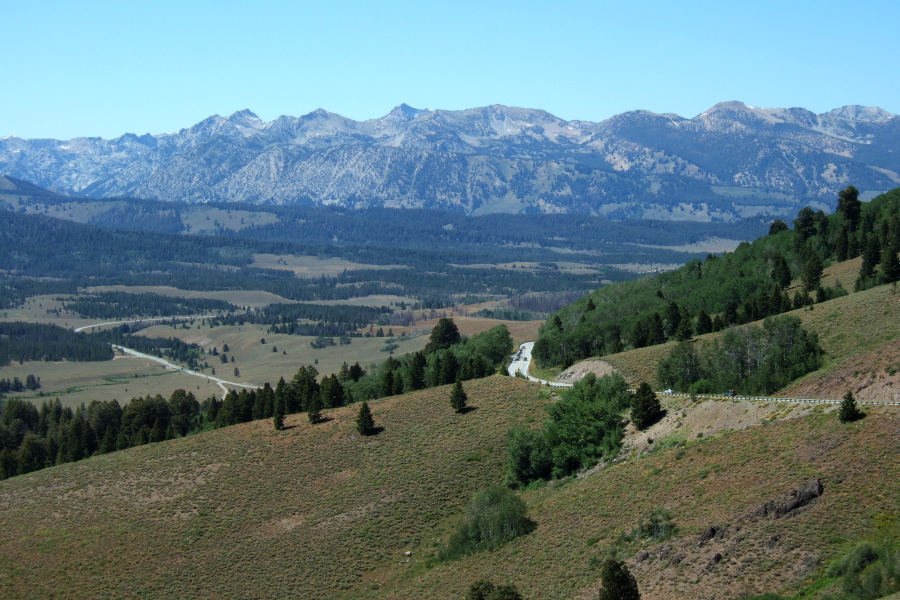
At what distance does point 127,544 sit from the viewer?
71.9 meters

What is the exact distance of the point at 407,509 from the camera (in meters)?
73.2

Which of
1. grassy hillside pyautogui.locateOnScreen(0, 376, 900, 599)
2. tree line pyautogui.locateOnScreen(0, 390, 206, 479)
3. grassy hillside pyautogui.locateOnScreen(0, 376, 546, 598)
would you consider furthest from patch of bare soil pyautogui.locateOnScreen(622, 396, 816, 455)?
tree line pyautogui.locateOnScreen(0, 390, 206, 479)

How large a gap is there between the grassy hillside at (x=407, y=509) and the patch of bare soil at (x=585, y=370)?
636 cm

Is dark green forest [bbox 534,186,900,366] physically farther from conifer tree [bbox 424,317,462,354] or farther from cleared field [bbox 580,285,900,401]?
conifer tree [bbox 424,317,462,354]

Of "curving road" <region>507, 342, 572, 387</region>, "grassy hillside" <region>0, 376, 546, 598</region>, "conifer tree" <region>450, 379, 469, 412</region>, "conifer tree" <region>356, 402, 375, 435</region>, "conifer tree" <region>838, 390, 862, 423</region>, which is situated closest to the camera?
"conifer tree" <region>838, 390, 862, 423</region>

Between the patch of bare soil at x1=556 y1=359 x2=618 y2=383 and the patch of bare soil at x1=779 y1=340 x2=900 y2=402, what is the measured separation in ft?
77.0

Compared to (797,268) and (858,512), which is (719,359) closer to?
(858,512)

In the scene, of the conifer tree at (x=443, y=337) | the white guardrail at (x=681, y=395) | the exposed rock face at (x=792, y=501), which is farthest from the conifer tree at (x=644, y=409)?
the conifer tree at (x=443, y=337)

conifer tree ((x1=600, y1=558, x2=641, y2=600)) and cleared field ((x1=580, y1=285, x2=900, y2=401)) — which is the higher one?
cleared field ((x1=580, y1=285, x2=900, y2=401))

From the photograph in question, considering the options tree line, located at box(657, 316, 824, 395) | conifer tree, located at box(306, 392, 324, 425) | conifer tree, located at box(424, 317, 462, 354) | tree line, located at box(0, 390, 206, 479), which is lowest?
tree line, located at box(0, 390, 206, 479)

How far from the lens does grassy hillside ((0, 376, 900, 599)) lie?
4909 centimetres

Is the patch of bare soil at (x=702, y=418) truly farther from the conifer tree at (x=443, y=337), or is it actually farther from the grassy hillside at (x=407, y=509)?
the conifer tree at (x=443, y=337)

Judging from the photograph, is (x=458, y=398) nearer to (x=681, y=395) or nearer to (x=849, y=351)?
(x=681, y=395)

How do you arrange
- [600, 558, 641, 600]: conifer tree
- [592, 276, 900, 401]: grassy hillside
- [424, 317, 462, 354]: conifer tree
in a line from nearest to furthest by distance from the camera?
1. [600, 558, 641, 600]: conifer tree
2. [592, 276, 900, 401]: grassy hillside
3. [424, 317, 462, 354]: conifer tree
